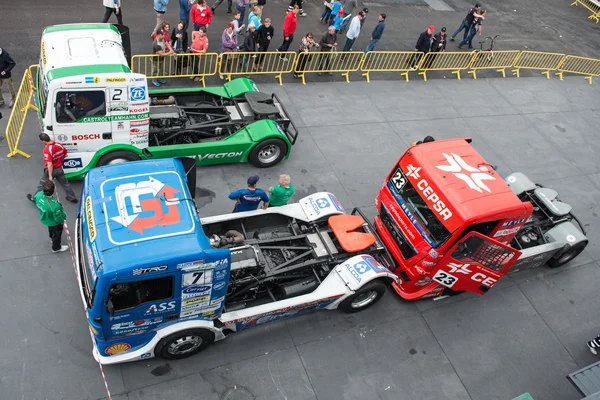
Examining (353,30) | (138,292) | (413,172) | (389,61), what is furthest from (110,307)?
(389,61)

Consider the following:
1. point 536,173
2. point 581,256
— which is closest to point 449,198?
point 581,256

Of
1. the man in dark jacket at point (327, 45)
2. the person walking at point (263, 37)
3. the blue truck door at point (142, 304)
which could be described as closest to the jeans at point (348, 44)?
the man in dark jacket at point (327, 45)

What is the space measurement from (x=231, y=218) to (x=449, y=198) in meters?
3.53

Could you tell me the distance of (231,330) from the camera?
264 inches

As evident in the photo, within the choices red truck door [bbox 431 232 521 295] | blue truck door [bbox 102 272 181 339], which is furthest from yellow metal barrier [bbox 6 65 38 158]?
red truck door [bbox 431 232 521 295]

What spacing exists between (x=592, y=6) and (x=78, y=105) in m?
26.8

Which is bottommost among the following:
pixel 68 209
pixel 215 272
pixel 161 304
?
pixel 68 209

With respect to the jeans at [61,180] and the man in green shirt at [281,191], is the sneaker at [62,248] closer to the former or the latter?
the jeans at [61,180]

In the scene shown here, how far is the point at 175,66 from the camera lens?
12617mm

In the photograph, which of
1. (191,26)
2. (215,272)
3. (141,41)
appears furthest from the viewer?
(191,26)

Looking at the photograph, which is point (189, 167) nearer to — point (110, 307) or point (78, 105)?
point (110, 307)

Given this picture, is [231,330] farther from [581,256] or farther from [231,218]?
[581,256]

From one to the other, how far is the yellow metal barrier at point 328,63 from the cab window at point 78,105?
22.5 feet

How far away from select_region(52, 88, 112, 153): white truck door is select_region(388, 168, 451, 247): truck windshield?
538cm
